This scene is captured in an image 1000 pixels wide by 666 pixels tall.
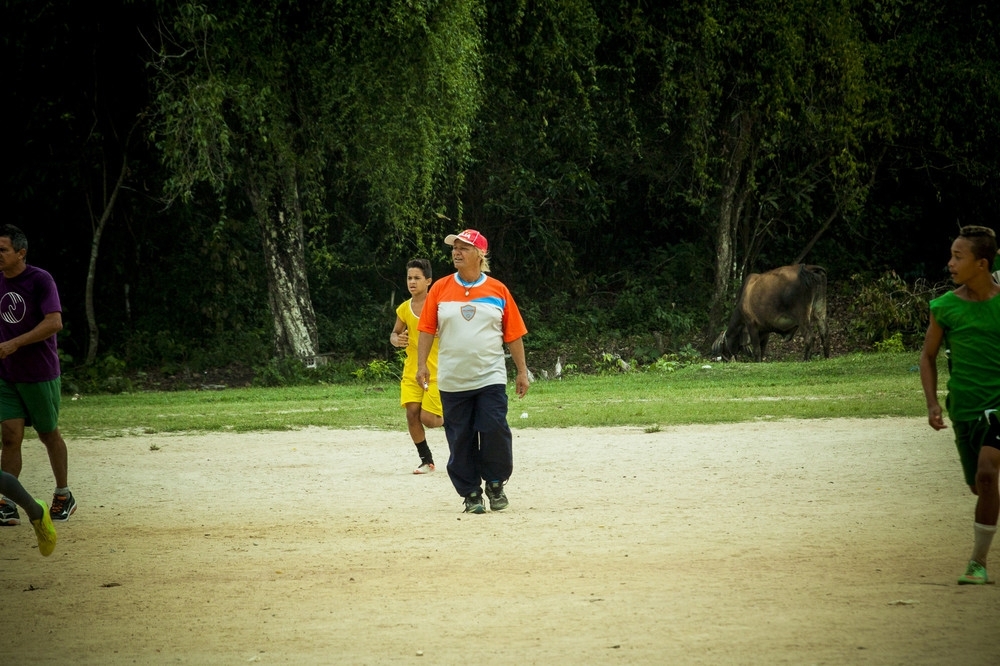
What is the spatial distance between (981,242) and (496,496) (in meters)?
3.89

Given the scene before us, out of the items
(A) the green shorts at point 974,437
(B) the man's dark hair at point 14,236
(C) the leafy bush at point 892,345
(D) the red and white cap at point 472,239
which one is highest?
(B) the man's dark hair at point 14,236

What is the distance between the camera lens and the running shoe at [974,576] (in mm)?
6212

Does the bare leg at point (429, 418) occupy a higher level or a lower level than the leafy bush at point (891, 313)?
higher

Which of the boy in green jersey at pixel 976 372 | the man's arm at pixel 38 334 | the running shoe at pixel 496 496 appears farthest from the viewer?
the running shoe at pixel 496 496

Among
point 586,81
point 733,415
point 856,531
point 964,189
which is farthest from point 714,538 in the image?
point 964,189

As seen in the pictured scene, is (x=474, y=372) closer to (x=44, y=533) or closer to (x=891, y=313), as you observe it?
(x=44, y=533)

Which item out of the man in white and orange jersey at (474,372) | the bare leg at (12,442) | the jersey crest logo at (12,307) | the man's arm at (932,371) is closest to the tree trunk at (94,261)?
the bare leg at (12,442)

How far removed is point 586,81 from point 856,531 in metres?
20.7

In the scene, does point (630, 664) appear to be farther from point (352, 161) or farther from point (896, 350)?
point (896, 350)

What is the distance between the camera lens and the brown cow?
2519 cm

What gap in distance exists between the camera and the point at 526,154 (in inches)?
1168

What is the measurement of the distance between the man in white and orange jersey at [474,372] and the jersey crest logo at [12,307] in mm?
2856

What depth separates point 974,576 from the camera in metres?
6.22

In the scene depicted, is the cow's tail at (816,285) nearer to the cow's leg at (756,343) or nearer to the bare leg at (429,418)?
the cow's leg at (756,343)
